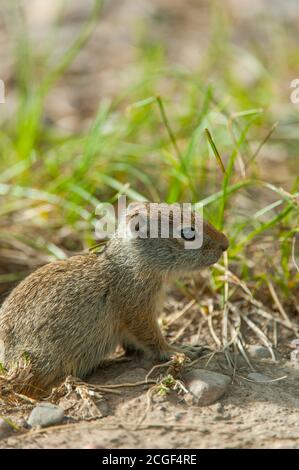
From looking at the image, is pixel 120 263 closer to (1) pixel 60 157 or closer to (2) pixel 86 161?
(2) pixel 86 161

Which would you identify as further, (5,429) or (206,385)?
(206,385)

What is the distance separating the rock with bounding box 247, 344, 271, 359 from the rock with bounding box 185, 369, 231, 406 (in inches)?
18.4

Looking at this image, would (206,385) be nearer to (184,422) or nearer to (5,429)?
→ (184,422)

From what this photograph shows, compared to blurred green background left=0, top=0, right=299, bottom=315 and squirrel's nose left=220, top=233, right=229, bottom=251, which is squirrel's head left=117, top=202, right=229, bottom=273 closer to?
squirrel's nose left=220, top=233, right=229, bottom=251

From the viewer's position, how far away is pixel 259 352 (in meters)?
4.82

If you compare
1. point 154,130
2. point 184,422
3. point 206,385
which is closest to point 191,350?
point 206,385

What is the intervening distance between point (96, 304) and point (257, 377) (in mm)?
1059

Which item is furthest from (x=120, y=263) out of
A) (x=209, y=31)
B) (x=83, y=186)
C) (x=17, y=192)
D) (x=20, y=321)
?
(x=209, y=31)

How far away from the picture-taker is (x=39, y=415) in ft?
13.0

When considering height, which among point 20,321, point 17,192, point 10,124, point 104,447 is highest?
point 10,124

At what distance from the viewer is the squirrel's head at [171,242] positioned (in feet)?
15.1

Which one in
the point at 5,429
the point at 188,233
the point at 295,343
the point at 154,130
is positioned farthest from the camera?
the point at 154,130

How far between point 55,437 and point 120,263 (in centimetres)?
124

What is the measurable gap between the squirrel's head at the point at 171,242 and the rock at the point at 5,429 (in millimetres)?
1297
